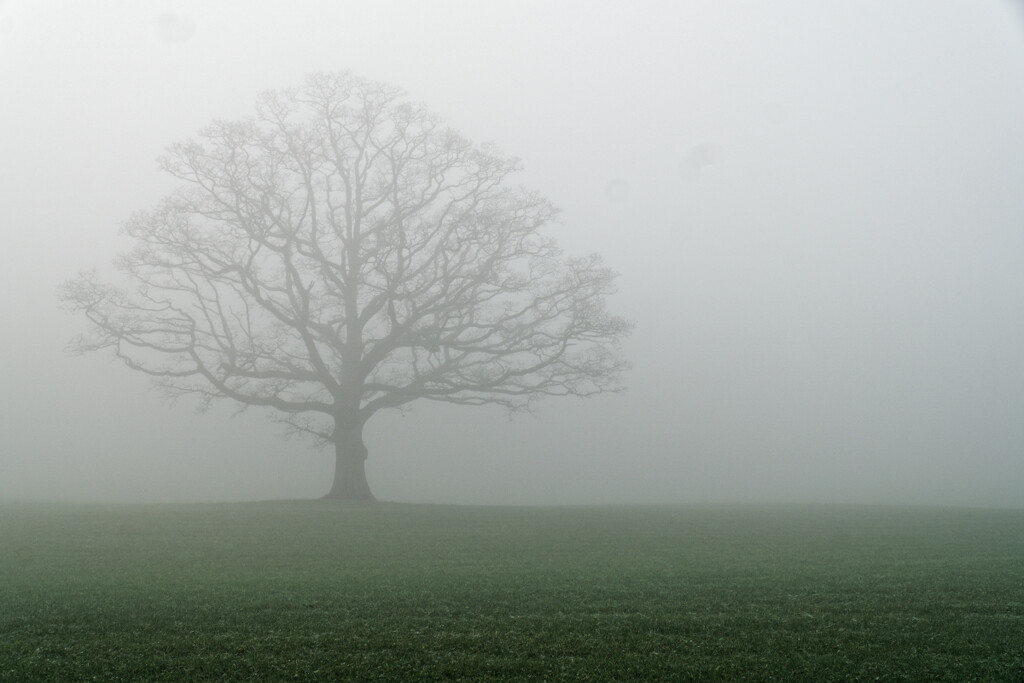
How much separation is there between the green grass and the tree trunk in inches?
334

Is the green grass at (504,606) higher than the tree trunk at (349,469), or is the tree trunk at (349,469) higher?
the tree trunk at (349,469)

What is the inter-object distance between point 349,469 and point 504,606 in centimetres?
1686

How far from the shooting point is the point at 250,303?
2436 centimetres

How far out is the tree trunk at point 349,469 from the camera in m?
24.2

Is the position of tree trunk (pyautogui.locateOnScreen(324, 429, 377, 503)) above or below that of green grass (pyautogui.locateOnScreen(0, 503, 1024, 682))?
above

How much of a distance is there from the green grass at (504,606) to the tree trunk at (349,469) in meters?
8.48

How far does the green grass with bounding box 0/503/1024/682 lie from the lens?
6051mm

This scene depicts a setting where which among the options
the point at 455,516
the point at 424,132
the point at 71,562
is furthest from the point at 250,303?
the point at 71,562

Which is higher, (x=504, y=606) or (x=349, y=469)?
(x=349, y=469)

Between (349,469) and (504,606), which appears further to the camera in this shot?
(349,469)

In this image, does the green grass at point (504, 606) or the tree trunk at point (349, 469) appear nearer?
the green grass at point (504, 606)

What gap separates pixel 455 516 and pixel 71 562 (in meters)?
9.59

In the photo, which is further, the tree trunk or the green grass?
the tree trunk

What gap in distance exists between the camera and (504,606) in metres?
8.06
